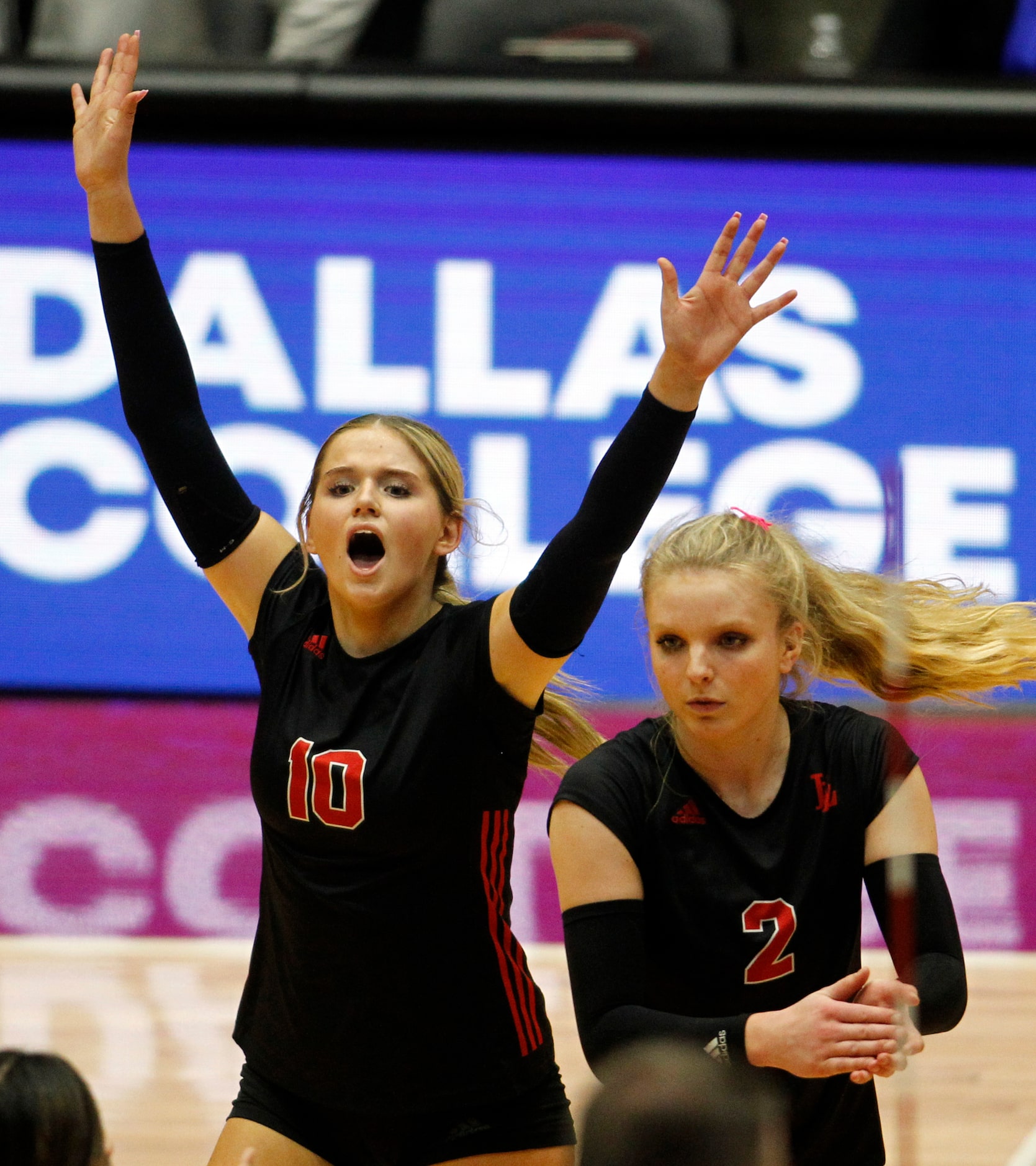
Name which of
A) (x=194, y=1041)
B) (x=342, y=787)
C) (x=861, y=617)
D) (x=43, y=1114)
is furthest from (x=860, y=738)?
(x=194, y=1041)

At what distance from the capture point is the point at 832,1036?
5.51 ft

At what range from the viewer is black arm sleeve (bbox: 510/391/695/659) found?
5.90ft

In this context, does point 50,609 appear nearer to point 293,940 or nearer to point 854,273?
point 854,273

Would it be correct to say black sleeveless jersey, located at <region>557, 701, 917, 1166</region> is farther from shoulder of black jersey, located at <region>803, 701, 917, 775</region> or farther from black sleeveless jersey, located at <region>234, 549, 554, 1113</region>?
black sleeveless jersey, located at <region>234, 549, 554, 1113</region>

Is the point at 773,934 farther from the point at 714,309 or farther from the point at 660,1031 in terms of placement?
the point at 714,309

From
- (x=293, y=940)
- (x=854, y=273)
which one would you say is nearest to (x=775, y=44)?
(x=854, y=273)

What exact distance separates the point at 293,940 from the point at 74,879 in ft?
8.65

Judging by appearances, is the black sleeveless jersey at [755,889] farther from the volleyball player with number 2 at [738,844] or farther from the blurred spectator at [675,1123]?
the blurred spectator at [675,1123]

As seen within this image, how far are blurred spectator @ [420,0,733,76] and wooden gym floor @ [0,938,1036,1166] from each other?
11.2 feet

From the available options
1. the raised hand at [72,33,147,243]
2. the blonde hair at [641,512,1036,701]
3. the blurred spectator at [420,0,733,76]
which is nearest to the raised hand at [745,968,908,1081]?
the blonde hair at [641,512,1036,701]

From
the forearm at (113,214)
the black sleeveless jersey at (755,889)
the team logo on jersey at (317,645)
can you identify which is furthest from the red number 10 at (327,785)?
the forearm at (113,214)

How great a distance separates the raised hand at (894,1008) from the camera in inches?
65.4

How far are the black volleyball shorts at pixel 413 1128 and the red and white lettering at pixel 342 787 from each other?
351 millimetres

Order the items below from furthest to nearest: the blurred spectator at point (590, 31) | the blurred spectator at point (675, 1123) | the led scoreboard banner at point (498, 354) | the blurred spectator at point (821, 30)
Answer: the blurred spectator at point (821, 30) < the blurred spectator at point (590, 31) < the led scoreboard banner at point (498, 354) < the blurred spectator at point (675, 1123)
